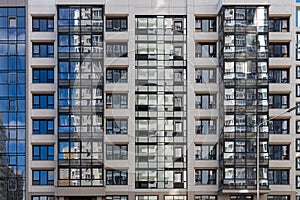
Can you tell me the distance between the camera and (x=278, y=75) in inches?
974

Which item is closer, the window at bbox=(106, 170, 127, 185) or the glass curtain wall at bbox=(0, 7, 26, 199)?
the window at bbox=(106, 170, 127, 185)

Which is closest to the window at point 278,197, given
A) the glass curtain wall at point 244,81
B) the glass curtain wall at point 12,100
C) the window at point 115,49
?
the glass curtain wall at point 244,81

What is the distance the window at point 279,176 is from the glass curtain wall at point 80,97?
9.57m

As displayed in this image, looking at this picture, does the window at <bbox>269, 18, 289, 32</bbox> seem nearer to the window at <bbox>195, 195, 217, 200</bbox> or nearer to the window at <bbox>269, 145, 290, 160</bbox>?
the window at <bbox>269, 145, 290, 160</bbox>

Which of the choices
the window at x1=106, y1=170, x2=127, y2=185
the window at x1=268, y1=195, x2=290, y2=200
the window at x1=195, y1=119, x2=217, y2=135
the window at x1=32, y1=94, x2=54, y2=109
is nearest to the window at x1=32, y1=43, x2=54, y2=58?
the window at x1=32, y1=94, x2=54, y2=109

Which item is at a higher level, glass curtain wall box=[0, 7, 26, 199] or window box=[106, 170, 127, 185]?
glass curtain wall box=[0, 7, 26, 199]

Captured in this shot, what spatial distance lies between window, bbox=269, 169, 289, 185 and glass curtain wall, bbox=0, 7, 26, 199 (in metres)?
14.0

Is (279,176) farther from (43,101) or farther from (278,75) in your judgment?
(43,101)

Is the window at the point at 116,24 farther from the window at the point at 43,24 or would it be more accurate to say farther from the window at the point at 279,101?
the window at the point at 279,101

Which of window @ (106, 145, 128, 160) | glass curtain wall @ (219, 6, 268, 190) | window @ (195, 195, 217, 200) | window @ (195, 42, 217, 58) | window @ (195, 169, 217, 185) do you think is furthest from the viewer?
window @ (195, 42, 217, 58)

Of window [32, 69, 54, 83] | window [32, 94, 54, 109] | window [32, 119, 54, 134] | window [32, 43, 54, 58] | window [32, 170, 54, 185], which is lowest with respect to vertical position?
window [32, 170, 54, 185]

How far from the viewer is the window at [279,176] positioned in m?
24.2

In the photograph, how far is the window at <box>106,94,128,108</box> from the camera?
24125 millimetres

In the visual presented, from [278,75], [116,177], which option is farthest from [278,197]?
[116,177]
